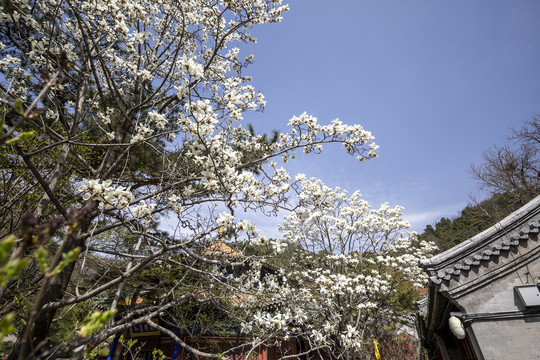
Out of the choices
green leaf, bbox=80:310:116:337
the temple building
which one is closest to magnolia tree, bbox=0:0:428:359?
green leaf, bbox=80:310:116:337

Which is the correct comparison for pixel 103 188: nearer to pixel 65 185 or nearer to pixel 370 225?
pixel 65 185

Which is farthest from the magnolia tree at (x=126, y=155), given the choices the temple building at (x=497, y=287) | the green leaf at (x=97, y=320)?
→ the temple building at (x=497, y=287)

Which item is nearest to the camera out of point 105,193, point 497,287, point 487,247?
point 105,193

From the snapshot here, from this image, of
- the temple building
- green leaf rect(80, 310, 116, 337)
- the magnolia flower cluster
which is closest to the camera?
green leaf rect(80, 310, 116, 337)

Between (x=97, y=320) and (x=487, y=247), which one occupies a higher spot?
(x=487, y=247)

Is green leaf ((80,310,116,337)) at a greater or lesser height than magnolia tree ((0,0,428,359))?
lesser

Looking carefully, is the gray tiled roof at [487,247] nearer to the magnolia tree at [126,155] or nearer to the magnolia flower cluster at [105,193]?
the magnolia tree at [126,155]

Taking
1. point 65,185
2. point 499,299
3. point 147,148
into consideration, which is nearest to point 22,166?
point 65,185

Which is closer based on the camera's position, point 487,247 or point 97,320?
point 97,320

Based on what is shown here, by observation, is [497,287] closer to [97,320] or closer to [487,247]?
[487,247]

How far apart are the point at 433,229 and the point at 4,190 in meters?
53.2

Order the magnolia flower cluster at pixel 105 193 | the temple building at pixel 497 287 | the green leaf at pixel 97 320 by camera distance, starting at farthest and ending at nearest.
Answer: the temple building at pixel 497 287, the magnolia flower cluster at pixel 105 193, the green leaf at pixel 97 320

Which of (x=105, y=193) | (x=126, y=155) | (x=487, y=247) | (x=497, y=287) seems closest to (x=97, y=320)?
(x=105, y=193)

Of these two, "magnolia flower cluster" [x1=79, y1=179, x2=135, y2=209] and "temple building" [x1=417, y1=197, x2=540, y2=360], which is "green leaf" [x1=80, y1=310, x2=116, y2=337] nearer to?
"magnolia flower cluster" [x1=79, y1=179, x2=135, y2=209]
